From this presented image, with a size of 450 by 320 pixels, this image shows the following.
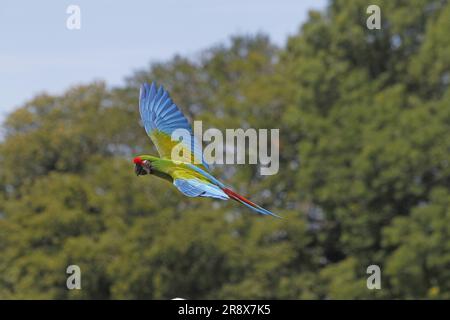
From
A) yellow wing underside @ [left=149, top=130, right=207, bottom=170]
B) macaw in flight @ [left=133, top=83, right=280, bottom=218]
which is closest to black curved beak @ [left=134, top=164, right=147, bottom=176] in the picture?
macaw in flight @ [left=133, top=83, right=280, bottom=218]

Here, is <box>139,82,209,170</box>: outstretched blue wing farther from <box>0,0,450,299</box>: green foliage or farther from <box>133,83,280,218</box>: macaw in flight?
<box>0,0,450,299</box>: green foliage

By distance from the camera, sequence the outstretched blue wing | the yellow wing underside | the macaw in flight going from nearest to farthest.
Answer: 1. the macaw in flight
2. the yellow wing underside
3. the outstretched blue wing

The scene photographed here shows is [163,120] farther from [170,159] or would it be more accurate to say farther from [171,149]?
[170,159]

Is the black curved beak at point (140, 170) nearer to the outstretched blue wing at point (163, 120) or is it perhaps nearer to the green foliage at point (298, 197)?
the outstretched blue wing at point (163, 120)

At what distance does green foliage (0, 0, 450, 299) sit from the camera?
31.9 meters

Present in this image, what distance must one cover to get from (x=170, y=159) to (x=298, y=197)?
92.3 feet

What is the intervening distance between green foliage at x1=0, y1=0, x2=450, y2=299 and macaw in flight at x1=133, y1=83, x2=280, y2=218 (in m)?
24.5
